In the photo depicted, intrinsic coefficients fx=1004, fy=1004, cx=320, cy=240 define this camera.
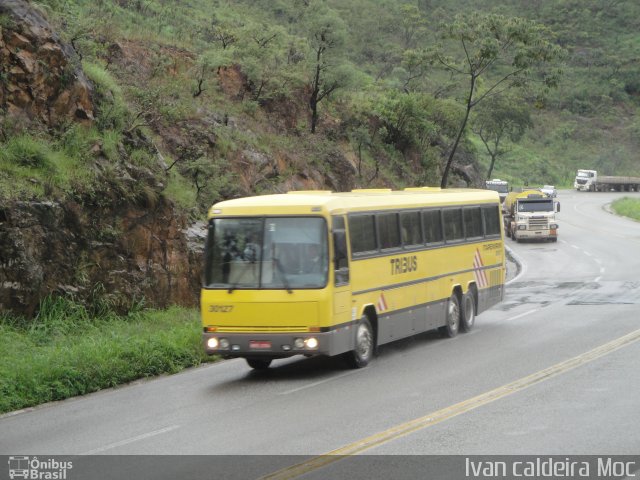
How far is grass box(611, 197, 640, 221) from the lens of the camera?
229ft

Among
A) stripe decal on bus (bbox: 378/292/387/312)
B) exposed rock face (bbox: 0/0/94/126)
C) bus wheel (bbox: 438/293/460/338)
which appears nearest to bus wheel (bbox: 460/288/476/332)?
bus wheel (bbox: 438/293/460/338)

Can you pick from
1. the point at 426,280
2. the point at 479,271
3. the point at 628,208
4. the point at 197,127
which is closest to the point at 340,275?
the point at 426,280

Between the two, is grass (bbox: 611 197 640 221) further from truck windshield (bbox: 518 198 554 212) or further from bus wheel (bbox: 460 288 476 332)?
bus wheel (bbox: 460 288 476 332)

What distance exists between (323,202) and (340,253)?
0.84m

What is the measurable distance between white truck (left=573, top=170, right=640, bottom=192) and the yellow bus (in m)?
85.9

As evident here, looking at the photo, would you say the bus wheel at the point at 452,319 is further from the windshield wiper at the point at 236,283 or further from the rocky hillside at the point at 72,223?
the windshield wiper at the point at 236,283

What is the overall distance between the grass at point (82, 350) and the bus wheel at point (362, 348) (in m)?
2.78

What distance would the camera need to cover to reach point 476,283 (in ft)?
72.5

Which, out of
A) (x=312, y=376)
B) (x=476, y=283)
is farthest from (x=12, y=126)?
(x=476, y=283)

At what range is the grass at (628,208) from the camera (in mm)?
69875

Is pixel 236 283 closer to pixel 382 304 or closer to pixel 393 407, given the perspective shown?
pixel 382 304

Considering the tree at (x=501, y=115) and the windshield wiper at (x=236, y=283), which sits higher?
the tree at (x=501, y=115)

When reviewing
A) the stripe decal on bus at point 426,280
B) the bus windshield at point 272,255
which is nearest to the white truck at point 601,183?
the stripe decal on bus at point 426,280
